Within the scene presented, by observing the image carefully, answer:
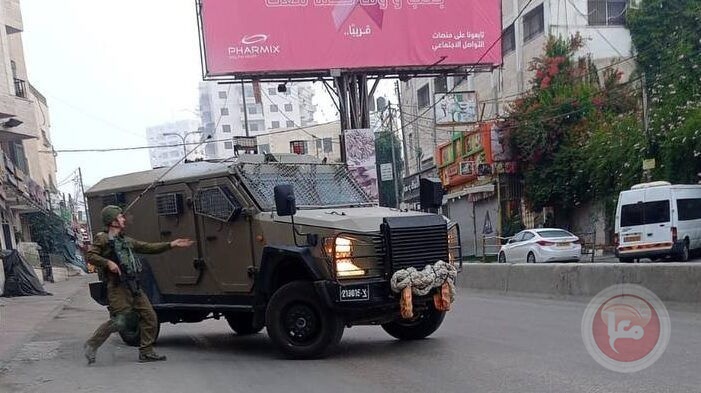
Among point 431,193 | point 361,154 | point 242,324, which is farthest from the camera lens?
point 361,154

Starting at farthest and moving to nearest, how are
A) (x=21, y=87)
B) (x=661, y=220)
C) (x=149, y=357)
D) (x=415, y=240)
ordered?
1. (x=21, y=87)
2. (x=661, y=220)
3. (x=149, y=357)
4. (x=415, y=240)

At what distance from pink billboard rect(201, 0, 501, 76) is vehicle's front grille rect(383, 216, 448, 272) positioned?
18.7m

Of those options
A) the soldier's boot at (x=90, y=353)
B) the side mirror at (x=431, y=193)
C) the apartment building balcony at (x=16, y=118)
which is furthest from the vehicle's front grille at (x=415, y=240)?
the apartment building balcony at (x=16, y=118)

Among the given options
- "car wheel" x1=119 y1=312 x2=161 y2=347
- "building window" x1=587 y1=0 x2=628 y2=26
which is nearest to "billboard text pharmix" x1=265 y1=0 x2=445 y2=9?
"building window" x1=587 y1=0 x2=628 y2=26

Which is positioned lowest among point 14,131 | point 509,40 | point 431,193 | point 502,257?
point 502,257

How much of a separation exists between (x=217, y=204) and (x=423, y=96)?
4550 centimetres

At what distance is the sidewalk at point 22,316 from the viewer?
1006 centimetres

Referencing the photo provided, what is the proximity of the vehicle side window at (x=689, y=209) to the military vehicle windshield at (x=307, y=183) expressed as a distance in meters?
14.3

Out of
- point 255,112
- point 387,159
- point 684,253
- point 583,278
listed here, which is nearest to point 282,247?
point 583,278

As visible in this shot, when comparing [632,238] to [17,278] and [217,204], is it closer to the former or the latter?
[217,204]

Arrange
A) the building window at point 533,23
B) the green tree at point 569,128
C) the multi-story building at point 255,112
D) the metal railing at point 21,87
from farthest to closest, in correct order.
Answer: the multi-story building at point 255,112
the building window at point 533,23
the metal railing at point 21,87
the green tree at point 569,128

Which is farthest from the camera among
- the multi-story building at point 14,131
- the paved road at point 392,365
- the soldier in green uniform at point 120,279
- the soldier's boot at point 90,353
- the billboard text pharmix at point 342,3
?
the billboard text pharmix at point 342,3

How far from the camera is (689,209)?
20125 mm

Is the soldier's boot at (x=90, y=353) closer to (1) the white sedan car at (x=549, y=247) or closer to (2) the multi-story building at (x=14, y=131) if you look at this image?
(2) the multi-story building at (x=14, y=131)
